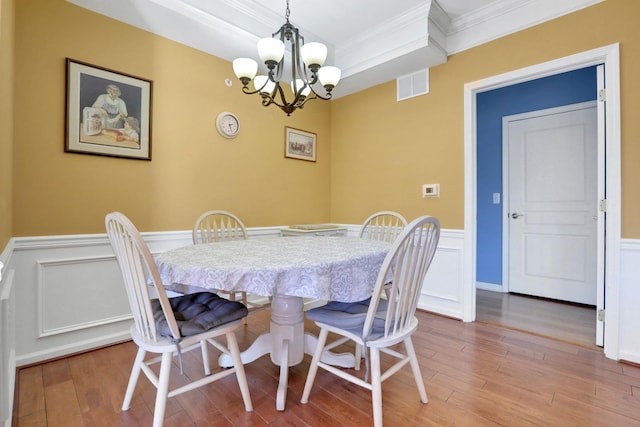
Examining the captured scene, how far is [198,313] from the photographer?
1.49 metres

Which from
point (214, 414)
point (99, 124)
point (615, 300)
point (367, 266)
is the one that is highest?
point (99, 124)

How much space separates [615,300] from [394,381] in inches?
62.3

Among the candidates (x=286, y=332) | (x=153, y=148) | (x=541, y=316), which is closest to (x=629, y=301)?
(x=541, y=316)

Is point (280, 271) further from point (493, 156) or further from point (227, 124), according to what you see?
point (493, 156)

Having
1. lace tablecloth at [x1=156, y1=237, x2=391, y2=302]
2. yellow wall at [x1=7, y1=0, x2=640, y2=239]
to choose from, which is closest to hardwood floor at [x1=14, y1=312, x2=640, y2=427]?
lace tablecloth at [x1=156, y1=237, x2=391, y2=302]

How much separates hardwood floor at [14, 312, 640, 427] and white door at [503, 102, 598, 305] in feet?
4.47

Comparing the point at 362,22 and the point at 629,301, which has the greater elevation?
the point at 362,22

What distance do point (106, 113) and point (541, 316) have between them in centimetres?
391

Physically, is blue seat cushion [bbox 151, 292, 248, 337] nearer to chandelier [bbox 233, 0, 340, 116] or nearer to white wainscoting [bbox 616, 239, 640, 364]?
chandelier [bbox 233, 0, 340, 116]

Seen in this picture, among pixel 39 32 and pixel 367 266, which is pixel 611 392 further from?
pixel 39 32

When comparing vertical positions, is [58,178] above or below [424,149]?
below

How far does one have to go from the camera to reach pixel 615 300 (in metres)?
2.03

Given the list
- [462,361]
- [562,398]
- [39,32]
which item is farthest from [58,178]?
[562,398]

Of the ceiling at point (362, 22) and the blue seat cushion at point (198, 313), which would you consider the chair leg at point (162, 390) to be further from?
the ceiling at point (362, 22)
